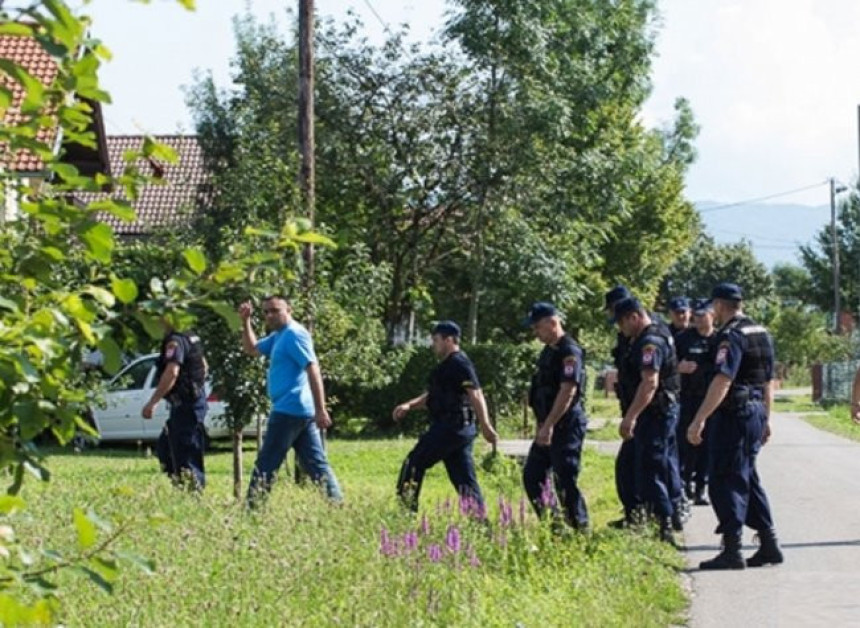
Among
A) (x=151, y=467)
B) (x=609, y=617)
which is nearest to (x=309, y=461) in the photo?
(x=609, y=617)

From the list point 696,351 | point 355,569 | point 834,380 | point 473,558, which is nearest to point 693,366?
point 696,351

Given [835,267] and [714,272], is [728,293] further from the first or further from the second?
Answer: [714,272]

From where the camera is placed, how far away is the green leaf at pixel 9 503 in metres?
3.30

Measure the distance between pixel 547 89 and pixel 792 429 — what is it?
971 centimetres

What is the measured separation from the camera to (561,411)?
1135 cm

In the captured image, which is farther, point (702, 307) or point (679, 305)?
point (679, 305)

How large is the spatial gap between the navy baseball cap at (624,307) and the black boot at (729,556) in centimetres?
173

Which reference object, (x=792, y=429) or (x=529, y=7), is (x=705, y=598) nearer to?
(x=529, y=7)

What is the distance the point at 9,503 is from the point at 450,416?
9234 millimetres

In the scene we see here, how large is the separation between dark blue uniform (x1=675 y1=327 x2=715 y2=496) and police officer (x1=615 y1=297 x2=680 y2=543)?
2204 millimetres

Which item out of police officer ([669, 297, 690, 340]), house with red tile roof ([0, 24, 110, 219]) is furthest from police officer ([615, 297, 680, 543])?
house with red tile roof ([0, 24, 110, 219])

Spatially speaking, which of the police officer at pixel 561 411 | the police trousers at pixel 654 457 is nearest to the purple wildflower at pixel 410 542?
the police officer at pixel 561 411

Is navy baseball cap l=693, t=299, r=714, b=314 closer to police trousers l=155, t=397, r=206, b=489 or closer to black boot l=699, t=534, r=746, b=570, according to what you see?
black boot l=699, t=534, r=746, b=570

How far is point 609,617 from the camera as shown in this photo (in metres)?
8.32
